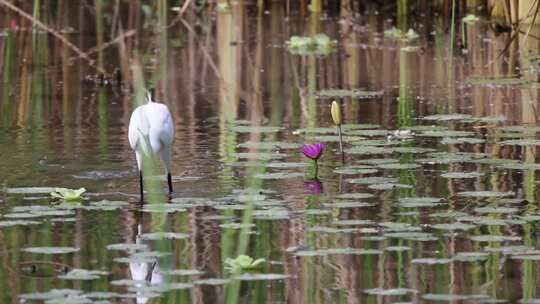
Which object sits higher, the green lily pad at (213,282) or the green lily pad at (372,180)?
the green lily pad at (372,180)

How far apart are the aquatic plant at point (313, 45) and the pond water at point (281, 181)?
0.29 metres

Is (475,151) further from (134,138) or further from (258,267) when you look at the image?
(258,267)

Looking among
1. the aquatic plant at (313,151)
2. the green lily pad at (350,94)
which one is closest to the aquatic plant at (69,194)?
the aquatic plant at (313,151)

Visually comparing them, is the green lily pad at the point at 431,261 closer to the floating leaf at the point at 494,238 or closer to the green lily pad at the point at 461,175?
the floating leaf at the point at 494,238

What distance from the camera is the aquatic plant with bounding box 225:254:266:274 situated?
4.50 m

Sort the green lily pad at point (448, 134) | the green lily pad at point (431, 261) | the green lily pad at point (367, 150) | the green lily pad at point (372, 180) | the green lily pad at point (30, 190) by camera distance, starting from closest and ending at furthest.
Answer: the green lily pad at point (431, 261) → the green lily pad at point (30, 190) → the green lily pad at point (372, 180) → the green lily pad at point (367, 150) → the green lily pad at point (448, 134)

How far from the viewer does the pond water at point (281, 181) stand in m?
4.48

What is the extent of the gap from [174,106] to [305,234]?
370 centimetres

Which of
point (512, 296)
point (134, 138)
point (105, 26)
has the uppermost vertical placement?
point (105, 26)

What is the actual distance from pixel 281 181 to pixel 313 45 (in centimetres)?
572

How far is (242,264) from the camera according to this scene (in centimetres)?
450

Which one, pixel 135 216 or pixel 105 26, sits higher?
pixel 105 26

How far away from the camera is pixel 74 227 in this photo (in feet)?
17.4

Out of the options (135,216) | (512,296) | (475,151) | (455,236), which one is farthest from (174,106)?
(512,296)
